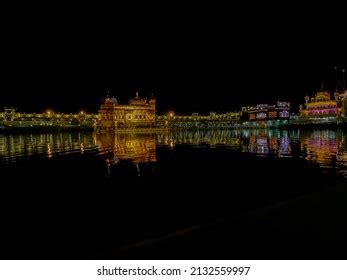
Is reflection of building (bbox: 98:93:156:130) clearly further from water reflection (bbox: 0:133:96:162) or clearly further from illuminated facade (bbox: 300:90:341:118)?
water reflection (bbox: 0:133:96:162)

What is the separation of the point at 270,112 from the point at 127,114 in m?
52.2

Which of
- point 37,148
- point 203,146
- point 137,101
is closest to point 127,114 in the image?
point 137,101

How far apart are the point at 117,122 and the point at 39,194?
10498 centimetres

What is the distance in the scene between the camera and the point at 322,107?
111m

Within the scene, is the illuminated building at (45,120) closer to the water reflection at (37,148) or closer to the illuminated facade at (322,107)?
the illuminated facade at (322,107)

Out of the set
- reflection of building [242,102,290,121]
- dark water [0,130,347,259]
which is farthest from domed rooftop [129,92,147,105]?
dark water [0,130,347,259]

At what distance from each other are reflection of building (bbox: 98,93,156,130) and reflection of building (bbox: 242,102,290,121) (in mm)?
41237

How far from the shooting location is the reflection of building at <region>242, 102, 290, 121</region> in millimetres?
131000

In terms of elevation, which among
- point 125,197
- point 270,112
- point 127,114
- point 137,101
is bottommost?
point 125,197

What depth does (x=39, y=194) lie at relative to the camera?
10000 millimetres

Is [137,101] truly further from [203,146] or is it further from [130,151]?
[130,151]

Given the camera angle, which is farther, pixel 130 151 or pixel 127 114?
pixel 127 114

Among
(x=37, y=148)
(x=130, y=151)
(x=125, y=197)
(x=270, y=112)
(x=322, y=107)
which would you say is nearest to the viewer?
(x=125, y=197)
